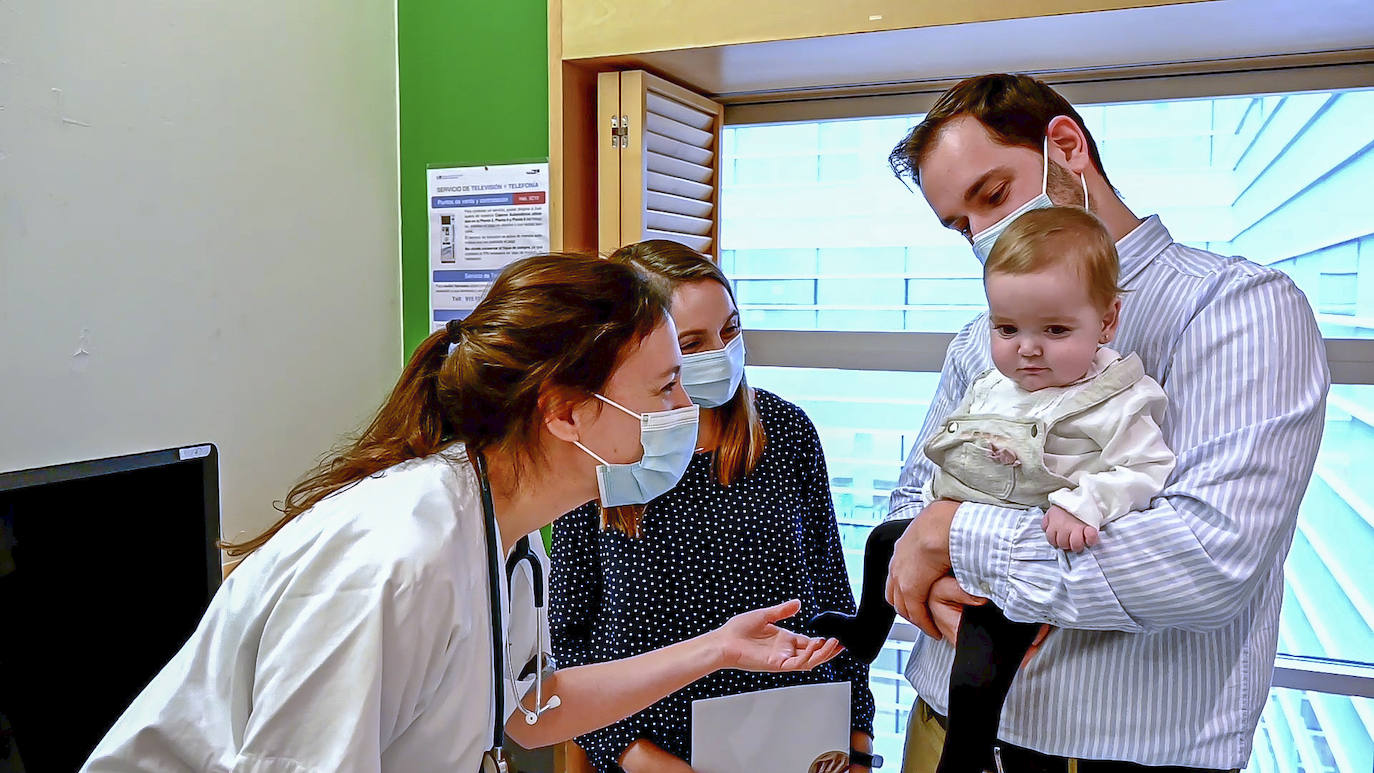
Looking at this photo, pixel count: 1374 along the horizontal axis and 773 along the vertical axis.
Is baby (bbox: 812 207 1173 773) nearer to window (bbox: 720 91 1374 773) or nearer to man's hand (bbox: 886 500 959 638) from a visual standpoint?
man's hand (bbox: 886 500 959 638)

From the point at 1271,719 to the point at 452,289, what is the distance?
6.74 feet

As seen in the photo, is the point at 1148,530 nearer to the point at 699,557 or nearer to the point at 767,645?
the point at 767,645

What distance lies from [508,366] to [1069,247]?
72 cm

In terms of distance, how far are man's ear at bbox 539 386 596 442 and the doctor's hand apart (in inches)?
17.5

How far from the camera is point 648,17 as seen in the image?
1.89 m

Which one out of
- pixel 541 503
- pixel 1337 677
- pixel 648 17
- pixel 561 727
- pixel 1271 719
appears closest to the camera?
pixel 541 503

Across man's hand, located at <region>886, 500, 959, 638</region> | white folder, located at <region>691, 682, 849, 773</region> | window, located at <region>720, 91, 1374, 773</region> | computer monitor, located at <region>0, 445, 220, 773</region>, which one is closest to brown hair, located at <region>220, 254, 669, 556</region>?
computer monitor, located at <region>0, 445, 220, 773</region>

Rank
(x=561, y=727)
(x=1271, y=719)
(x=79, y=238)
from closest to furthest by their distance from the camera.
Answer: (x=561, y=727), (x=79, y=238), (x=1271, y=719)

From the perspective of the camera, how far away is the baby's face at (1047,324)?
127 cm

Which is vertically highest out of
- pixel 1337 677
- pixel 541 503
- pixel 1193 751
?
pixel 541 503

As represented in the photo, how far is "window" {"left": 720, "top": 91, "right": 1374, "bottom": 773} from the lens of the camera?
2.02 meters

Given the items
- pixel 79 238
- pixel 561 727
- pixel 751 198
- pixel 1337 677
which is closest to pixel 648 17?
pixel 751 198

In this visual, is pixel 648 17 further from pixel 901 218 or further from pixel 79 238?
pixel 79 238

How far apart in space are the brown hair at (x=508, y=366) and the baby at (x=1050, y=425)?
49 centimetres
